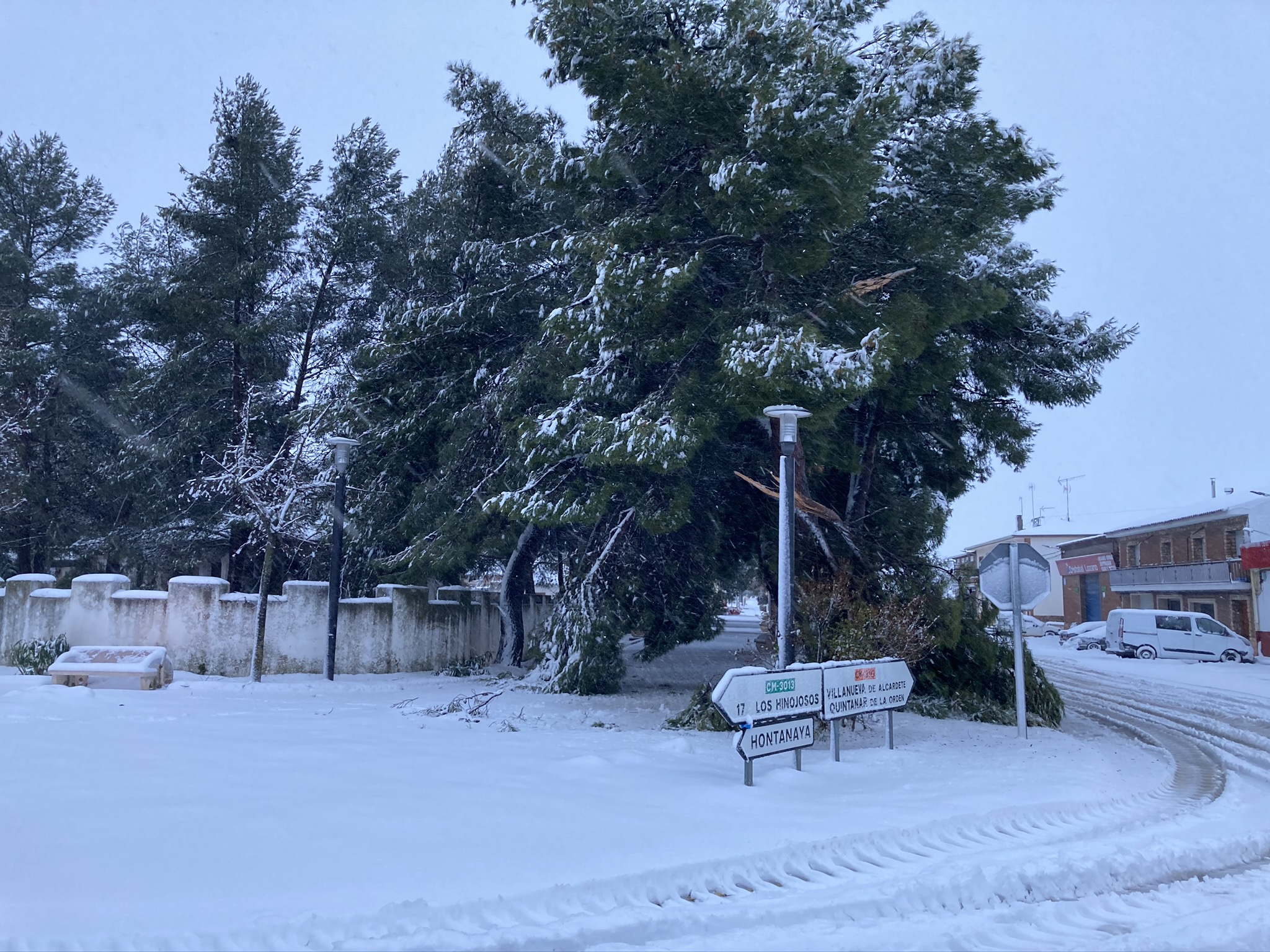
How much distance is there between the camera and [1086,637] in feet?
146

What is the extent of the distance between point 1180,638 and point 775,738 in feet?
106

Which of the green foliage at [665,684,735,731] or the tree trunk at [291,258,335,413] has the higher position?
the tree trunk at [291,258,335,413]

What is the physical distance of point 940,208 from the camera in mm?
13422

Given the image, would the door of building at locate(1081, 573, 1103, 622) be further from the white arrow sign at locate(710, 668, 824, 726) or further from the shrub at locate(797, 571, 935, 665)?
the white arrow sign at locate(710, 668, 824, 726)

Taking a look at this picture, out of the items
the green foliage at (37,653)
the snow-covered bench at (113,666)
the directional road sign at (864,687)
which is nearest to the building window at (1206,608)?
the directional road sign at (864,687)

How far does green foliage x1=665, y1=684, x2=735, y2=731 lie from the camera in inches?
475

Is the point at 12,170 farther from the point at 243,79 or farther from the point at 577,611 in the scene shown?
the point at 577,611

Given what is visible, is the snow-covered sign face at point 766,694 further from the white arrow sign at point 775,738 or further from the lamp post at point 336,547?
the lamp post at point 336,547

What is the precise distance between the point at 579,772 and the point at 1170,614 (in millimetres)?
33992

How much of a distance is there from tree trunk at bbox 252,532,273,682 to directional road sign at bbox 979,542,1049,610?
38.5 feet

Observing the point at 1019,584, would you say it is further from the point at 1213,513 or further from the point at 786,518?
the point at 1213,513

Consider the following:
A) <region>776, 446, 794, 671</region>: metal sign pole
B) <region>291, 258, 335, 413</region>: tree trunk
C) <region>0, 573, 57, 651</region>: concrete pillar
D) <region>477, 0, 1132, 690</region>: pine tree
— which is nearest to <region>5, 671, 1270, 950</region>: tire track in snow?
<region>776, 446, 794, 671</region>: metal sign pole

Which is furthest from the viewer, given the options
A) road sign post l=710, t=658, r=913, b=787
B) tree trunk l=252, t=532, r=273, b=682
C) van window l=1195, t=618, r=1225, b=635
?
van window l=1195, t=618, r=1225, b=635

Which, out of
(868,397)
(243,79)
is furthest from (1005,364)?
(243,79)
